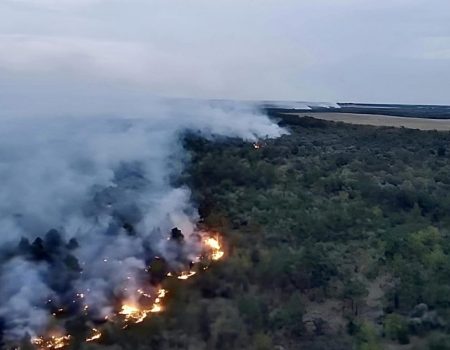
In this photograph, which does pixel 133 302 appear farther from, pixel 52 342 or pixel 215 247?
pixel 215 247

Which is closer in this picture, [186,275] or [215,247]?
[186,275]

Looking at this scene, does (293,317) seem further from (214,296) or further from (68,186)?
(68,186)

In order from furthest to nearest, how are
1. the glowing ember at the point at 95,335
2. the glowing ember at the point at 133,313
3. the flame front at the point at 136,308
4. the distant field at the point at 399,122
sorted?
1. the distant field at the point at 399,122
2. the glowing ember at the point at 133,313
3. the glowing ember at the point at 95,335
4. the flame front at the point at 136,308

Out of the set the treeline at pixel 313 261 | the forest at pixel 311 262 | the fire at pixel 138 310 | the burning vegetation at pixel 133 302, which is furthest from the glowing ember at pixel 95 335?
the fire at pixel 138 310

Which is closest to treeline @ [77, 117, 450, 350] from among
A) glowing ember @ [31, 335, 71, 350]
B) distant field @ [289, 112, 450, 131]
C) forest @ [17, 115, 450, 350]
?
forest @ [17, 115, 450, 350]

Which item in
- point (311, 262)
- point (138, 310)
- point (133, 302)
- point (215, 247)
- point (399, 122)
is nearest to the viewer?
point (138, 310)

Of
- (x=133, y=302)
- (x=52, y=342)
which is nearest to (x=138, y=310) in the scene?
(x=133, y=302)

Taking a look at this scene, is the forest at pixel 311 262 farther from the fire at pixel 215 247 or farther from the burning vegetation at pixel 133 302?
the burning vegetation at pixel 133 302
